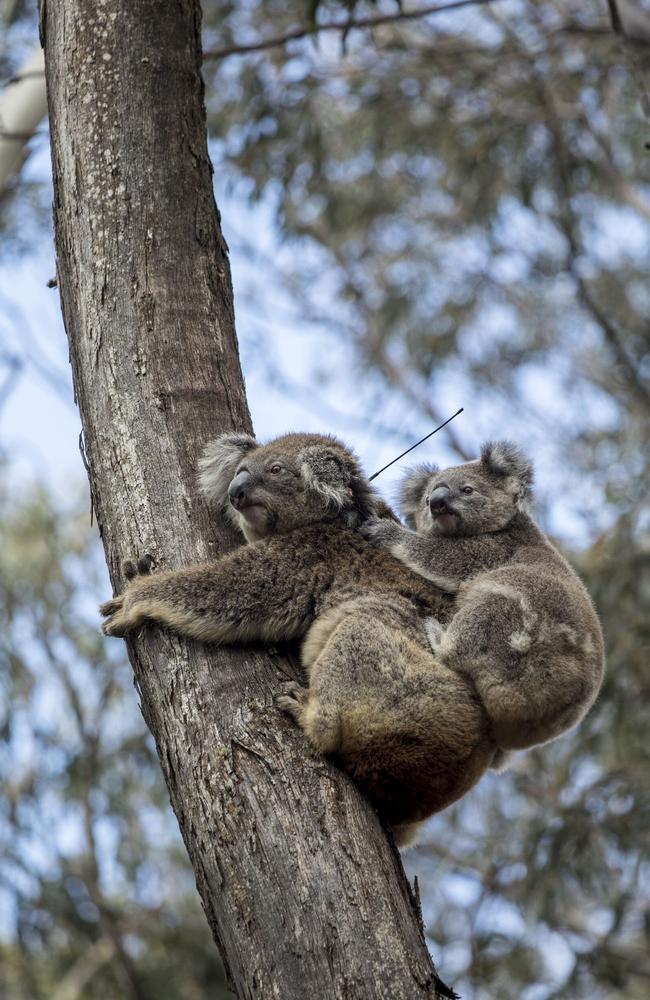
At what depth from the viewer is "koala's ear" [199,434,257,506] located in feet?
10.2

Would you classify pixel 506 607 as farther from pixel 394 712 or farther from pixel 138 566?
pixel 138 566

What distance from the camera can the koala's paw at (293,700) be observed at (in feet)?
8.81

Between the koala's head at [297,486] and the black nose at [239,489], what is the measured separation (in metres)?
0.02

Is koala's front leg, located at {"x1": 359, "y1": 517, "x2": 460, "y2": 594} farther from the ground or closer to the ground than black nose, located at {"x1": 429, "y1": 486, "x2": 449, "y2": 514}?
closer to the ground

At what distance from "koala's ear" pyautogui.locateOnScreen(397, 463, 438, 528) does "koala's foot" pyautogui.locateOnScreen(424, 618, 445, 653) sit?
1226 mm

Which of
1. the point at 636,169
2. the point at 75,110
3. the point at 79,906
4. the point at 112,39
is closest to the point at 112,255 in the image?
the point at 75,110

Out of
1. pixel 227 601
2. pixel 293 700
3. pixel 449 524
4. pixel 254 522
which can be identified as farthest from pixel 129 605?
pixel 449 524

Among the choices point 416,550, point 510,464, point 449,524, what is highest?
point 510,464

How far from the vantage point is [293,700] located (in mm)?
2730

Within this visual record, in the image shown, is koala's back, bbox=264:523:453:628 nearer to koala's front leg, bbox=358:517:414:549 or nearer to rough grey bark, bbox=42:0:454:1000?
koala's front leg, bbox=358:517:414:549

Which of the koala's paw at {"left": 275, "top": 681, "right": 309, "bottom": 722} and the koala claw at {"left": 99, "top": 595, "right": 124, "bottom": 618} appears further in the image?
the koala claw at {"left": 99, "top": 595, "right": 124, "bottom": 618}

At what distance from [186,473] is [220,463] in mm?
213

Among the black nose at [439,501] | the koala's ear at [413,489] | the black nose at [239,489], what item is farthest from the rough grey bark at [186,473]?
the koala's ear at [413,489]

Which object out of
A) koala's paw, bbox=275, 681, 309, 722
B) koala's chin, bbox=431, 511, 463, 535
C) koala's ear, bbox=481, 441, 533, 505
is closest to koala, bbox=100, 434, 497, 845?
koala's paw, bbox=275, 681, 309, 722
